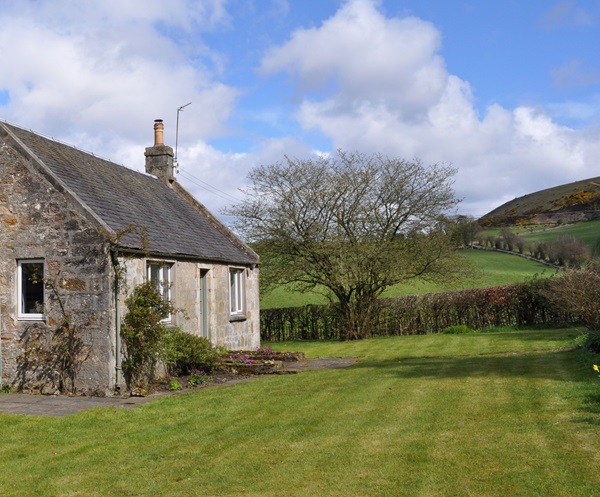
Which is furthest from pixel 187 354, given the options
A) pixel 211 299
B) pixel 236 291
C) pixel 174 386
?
pixel 236 291

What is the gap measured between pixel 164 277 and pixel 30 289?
3127mm

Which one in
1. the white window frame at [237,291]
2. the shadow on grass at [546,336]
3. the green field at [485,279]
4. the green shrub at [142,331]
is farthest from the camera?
the green field at [485,279]

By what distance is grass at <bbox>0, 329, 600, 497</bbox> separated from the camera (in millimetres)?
6570

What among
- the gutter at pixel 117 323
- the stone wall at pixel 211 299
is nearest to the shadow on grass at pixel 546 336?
the stone wall at pixel 211 299

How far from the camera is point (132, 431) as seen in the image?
31.2 ft

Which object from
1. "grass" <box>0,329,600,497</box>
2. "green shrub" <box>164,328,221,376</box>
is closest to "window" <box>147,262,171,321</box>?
"green shrub" <box>164,328,221,376</box>

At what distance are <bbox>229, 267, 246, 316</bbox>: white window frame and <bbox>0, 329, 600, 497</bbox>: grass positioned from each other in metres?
7.21

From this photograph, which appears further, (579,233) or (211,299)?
(579,233)

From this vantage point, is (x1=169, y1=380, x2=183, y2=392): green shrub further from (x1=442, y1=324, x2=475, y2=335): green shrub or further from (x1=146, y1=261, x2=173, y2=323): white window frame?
(x1=442, y1=324, x2=475, y2=335): green shrub

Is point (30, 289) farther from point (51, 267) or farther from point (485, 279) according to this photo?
point (485, 279)

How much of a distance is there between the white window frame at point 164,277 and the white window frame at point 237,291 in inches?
180

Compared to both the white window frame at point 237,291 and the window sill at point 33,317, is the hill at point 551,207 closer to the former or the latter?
the white window frame at point 237,291

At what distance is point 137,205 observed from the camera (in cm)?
1714

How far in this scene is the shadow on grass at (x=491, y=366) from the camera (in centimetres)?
1280
